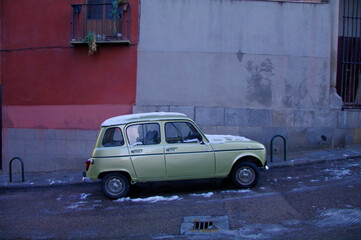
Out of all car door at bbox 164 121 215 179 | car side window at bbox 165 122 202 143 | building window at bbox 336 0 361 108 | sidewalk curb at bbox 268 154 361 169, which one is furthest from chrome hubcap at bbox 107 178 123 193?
building window at bbox 336 0 361 108

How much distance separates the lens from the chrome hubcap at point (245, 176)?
23.0 ft

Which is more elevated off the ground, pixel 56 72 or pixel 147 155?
pixel 56 72

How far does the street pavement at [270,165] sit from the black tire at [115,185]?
239 centimetres

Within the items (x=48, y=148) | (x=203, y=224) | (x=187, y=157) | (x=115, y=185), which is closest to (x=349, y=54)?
(x=187, y=157)

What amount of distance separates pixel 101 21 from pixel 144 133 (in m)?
5.74

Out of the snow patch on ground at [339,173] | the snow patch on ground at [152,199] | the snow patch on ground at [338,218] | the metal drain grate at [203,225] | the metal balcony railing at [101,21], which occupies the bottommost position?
the snow patch on ground at [152,199]

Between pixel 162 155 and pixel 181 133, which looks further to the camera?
pixel 181 133

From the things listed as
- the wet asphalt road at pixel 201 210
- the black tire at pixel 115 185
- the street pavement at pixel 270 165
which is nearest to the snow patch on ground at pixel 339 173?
the wet asphalt road at pixel 201 210

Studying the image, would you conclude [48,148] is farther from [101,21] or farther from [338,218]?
[338,218]

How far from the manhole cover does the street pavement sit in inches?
165

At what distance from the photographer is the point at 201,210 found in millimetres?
5934

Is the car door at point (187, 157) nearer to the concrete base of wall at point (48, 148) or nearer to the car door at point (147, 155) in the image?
the car door at point (147, 155)

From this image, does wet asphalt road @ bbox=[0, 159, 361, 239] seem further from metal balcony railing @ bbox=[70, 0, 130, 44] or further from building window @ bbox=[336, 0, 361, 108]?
metal balcony railing @ bbox=[70, 0, 130, 44]

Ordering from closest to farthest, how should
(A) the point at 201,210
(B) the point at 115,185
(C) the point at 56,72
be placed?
(A) the point at 201,210, (B) the point at 115,185, (C) the point at 56,72
